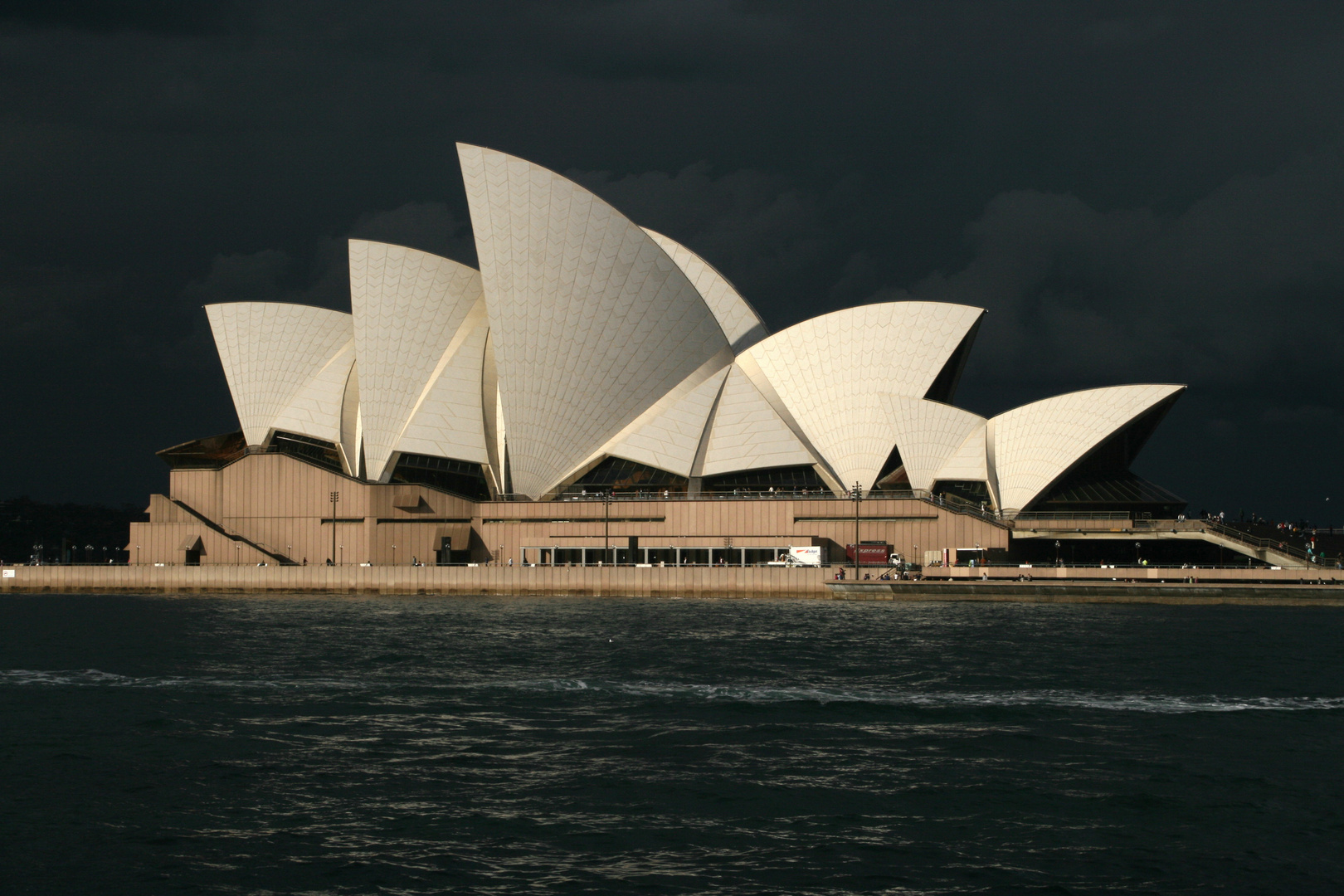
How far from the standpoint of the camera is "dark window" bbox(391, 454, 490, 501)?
60844mm

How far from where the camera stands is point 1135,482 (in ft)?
195

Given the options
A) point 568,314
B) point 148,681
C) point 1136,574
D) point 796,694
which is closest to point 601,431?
point 568,314

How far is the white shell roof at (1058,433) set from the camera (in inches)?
2250

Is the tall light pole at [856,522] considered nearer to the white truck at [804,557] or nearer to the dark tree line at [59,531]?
the white truck at [804,557]

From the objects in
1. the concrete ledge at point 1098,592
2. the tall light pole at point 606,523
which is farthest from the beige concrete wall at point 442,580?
the tall light pole at point 606,523

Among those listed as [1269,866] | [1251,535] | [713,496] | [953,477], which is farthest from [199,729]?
[1251,535]

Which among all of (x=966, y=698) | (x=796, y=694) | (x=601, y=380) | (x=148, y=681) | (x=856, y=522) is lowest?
(x=966, y=698)

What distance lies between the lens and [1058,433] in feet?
189

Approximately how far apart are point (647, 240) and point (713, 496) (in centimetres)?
1214

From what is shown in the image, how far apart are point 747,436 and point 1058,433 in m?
14.2

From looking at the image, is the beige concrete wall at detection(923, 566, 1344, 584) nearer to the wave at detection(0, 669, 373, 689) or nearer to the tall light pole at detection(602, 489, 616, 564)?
the tall light pole at detection(602, 489, 616, 564)

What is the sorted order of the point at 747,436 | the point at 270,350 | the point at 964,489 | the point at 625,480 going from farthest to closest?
the point at 270,350 < the point at 625,480 < the point at 747,436 < the point at 964,489

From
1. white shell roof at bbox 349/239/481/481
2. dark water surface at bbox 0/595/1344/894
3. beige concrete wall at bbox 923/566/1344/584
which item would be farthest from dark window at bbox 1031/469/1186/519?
white shell roof at bbox 349/239/481/481

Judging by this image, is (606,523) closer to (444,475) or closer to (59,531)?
(444,475)
